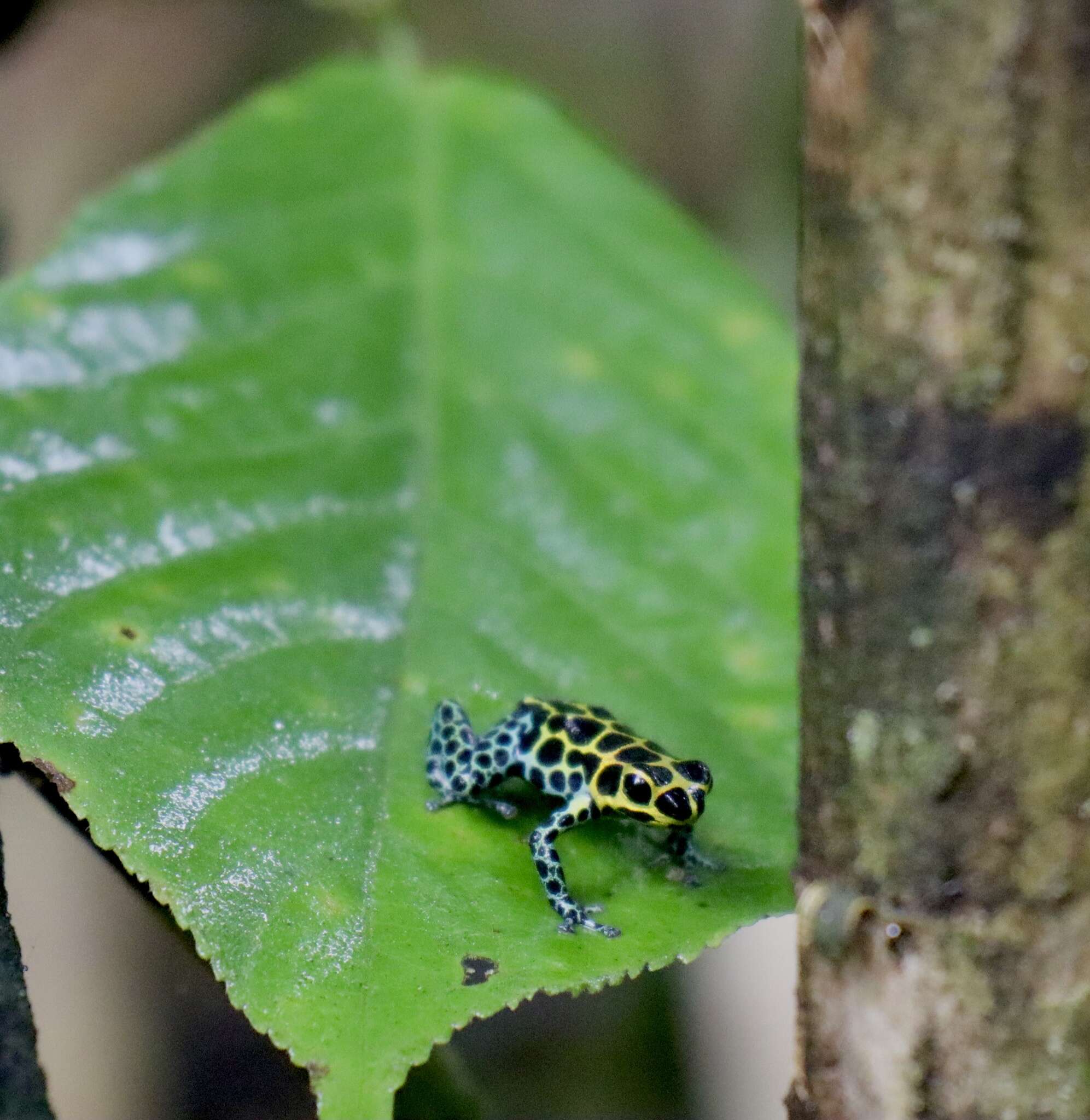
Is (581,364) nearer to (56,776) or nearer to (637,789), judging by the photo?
(637,789)

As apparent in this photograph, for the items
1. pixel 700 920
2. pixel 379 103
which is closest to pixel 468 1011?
pixel 700 920

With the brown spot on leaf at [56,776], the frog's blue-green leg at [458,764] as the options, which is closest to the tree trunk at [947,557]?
the frog's blue-green leg at [458,764]

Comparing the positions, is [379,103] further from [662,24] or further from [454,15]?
[662,24]

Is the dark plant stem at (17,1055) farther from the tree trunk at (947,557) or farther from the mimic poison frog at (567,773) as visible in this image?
the tree trunk at (947,557)

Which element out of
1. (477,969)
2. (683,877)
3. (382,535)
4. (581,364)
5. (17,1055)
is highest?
(581,364)

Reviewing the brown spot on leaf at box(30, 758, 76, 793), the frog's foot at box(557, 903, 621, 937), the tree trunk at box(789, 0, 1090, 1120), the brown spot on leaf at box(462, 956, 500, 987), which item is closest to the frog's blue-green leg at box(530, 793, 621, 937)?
the frog's foot at box(557, 903, 621, 937)

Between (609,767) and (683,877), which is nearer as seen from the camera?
(683,877)

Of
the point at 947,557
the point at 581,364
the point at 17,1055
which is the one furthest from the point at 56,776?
the point at 581,364
